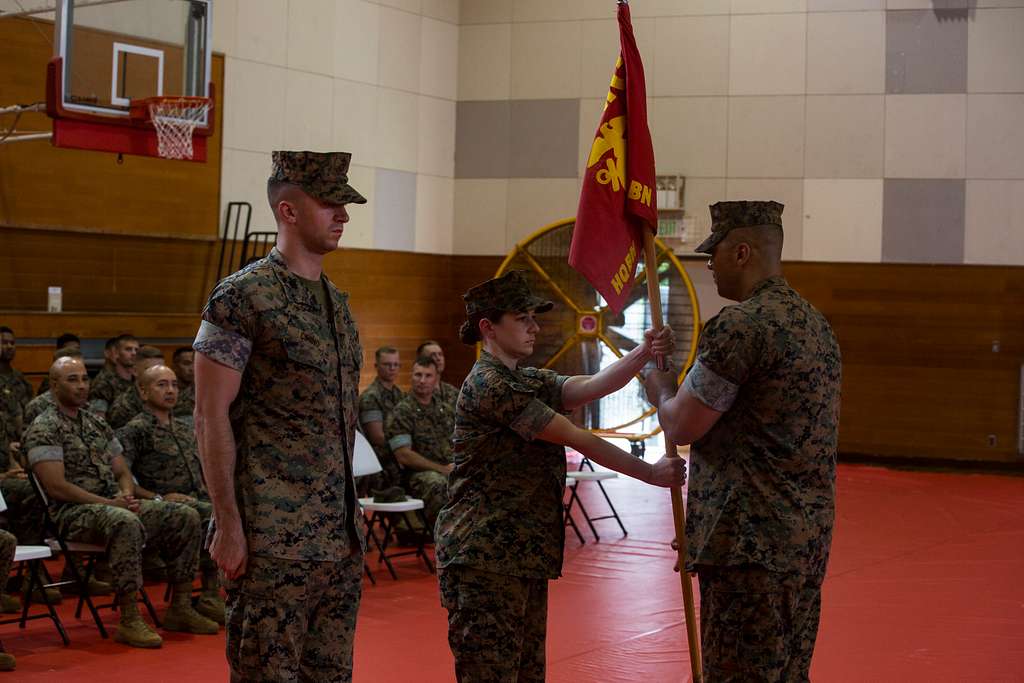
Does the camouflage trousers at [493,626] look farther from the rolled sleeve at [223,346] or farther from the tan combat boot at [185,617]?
the tan combat boot at [185,617]

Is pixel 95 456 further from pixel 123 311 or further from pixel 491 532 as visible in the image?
pixel 123 311

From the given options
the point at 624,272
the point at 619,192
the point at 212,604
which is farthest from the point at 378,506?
the point at 619,192

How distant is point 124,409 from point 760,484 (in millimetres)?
6262

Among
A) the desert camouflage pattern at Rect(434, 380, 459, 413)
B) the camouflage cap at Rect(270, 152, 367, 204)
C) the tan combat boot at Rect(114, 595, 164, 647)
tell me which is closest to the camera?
the camouflage cap at Rect(270, 152, 367, 204)

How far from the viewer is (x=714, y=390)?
3361mm

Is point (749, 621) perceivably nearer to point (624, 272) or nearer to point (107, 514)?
point (624, 272)

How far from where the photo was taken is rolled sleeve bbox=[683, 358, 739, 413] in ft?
11.0

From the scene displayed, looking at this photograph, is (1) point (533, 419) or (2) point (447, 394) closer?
(1) point (533, 419)

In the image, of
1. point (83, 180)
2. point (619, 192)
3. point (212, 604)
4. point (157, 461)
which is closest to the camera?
point (619, 192)

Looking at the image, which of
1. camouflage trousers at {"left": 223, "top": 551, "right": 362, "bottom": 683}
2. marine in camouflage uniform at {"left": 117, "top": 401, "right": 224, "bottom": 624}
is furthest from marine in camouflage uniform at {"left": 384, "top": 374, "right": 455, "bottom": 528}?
camouflage trousers at {"left": 223, "top": 551, "right": 362, "bottom": 683}

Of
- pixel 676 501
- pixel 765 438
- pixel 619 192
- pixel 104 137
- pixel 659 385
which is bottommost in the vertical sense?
pixel 676 501

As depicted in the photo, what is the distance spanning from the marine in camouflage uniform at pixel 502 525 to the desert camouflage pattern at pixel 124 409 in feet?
17.6

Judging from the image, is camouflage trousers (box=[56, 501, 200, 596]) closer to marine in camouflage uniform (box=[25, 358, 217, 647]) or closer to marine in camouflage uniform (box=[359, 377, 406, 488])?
marine in camouflage uniform (box=[25, 358, 217, 647])

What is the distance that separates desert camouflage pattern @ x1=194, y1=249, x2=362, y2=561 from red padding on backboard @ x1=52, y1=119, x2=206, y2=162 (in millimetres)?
6945
